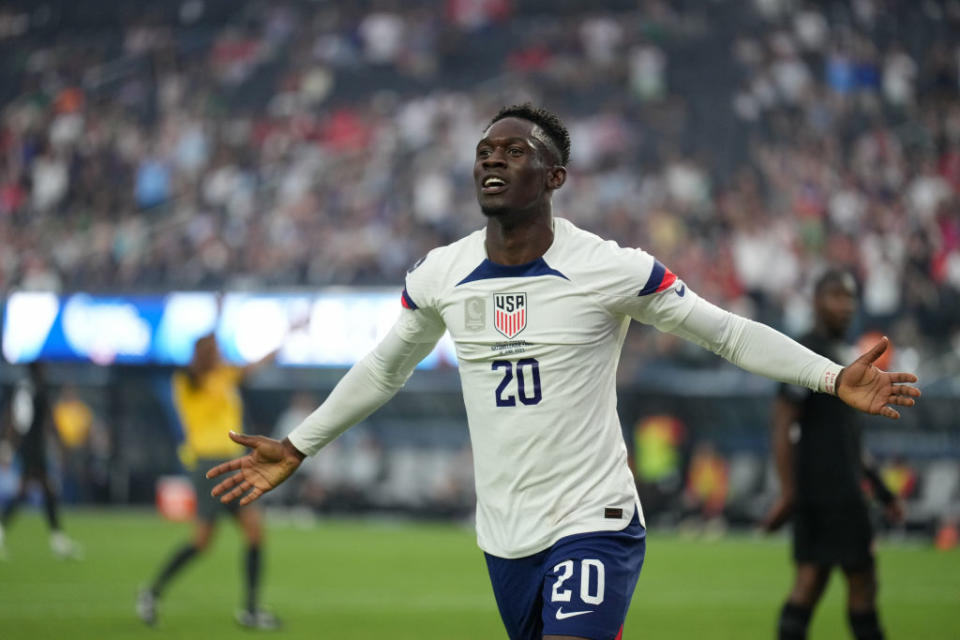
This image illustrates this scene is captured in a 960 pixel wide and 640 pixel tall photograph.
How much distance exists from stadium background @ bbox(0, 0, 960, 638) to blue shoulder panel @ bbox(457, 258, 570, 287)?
10929mm

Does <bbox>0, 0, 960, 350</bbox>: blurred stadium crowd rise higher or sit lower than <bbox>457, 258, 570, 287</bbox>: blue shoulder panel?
higher

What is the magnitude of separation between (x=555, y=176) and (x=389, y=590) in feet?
28.3

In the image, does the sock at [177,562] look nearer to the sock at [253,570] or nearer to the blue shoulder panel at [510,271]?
the sock at [253,570]

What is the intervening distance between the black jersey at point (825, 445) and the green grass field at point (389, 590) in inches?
112

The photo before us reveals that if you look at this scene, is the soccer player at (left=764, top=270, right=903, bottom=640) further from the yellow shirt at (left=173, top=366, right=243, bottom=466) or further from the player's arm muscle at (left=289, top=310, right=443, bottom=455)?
the yellow shirt at (left=173, top=366, right=243, bottom=466)

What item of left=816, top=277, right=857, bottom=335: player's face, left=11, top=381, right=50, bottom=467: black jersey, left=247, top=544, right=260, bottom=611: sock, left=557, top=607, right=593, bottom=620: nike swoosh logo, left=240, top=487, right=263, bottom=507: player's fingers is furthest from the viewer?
left=11, top=381, right=50, bottom=467: black jersey

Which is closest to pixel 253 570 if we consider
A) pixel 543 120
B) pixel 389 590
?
pixel 389 590

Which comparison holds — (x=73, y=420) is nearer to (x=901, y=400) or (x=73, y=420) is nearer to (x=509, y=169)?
(x=509, y=169)

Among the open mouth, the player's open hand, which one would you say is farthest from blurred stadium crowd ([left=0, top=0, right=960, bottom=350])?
the open mouth

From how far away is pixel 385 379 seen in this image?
5.38 meters

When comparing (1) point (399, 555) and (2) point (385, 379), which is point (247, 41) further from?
(2) point (385, 379)

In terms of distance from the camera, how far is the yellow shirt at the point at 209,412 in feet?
37.7

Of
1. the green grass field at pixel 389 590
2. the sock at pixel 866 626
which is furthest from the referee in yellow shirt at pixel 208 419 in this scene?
the sock at pixel 866 626

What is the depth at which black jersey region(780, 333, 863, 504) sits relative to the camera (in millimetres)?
7578
